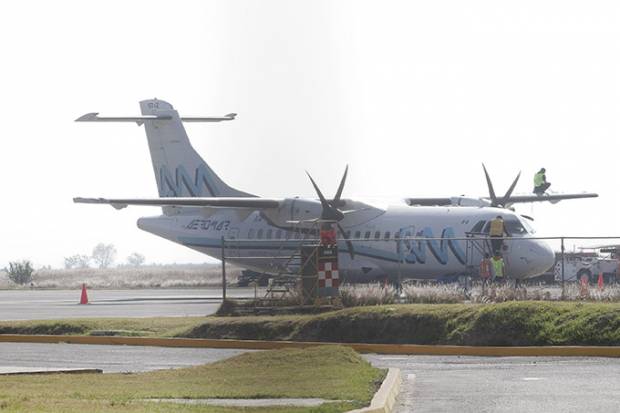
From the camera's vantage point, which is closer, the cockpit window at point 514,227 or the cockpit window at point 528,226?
the cockpit window at point 514,227

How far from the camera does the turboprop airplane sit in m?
37.1

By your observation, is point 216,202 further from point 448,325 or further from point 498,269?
point 448,325

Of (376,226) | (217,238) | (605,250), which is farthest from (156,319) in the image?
(605,250)

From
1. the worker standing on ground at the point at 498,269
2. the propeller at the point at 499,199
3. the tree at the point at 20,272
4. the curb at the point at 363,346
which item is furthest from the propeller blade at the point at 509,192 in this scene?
the tree at the point at 20,272

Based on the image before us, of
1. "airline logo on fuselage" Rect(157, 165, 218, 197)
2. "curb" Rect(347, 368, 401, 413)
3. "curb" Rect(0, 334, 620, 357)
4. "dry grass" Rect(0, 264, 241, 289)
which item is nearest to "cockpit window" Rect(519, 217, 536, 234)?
"airline logo on fuselage" Rect(157, 165, 218, 197)

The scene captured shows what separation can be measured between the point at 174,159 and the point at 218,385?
34.8m

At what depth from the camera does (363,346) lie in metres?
21.6

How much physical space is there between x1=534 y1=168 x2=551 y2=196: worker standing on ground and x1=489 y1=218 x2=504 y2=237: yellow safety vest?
1475cm

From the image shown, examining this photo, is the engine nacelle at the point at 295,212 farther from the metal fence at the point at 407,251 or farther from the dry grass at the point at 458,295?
the dry grass at the point at 458,295

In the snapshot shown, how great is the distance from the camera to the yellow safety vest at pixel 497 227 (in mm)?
35875

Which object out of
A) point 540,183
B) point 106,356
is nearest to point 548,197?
point 540,183

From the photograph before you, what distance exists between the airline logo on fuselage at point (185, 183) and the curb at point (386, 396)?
1285 inches

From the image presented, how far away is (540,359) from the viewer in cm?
1889

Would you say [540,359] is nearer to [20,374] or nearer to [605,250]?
[20,374]
